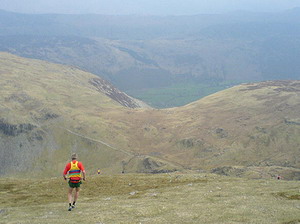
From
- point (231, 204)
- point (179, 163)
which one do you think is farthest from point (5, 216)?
point (179, 163)

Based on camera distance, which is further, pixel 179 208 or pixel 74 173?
pixel 179 208

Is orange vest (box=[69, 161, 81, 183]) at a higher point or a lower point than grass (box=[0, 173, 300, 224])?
higher

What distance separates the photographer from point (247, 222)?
94.0ft

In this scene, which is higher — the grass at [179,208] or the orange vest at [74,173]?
the orange vest at [74,173]

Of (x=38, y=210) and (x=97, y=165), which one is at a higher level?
(x=38, y=210)

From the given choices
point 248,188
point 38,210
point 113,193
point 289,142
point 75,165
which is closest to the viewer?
point 75,165

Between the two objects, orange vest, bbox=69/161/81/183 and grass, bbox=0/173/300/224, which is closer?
grass, bbox=0/173/300/224

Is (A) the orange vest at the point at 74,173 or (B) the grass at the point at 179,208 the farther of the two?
(A) the orange vest at the point at 74,173

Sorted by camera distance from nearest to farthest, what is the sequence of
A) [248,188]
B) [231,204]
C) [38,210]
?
[231,204]
[38,210]
[248,188]

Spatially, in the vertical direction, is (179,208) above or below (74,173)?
below

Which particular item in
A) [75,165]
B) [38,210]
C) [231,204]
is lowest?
[38,210]

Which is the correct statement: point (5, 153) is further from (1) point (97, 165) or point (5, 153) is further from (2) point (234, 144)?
(2) point (234, 144)

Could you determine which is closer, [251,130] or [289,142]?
[289,142]

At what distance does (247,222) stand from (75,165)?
17.0 metres
